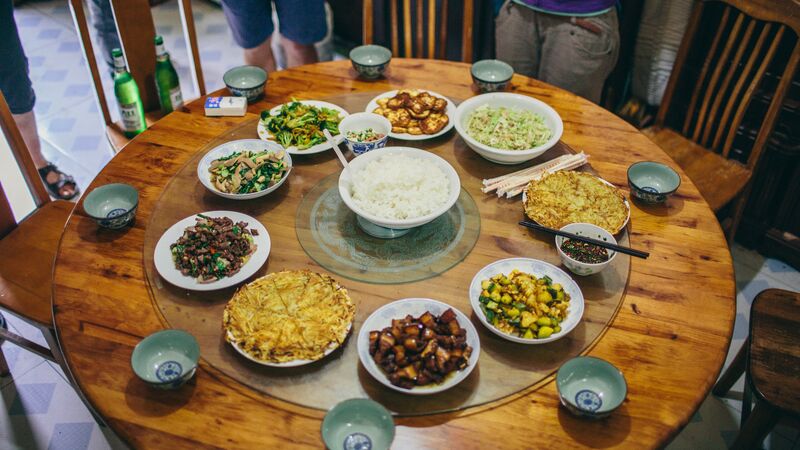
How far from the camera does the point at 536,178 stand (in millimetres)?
2348

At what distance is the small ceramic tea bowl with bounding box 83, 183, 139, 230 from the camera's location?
7.06 ft

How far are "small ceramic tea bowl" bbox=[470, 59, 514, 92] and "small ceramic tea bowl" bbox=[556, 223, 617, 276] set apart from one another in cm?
95

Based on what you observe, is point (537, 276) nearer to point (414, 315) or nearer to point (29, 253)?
point (414, 315)

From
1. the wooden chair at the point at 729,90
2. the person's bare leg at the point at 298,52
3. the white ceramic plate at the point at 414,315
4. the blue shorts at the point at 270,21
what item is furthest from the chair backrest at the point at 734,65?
the person's bare leg at the point at 298,52

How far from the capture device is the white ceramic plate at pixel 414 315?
1664 millimetres

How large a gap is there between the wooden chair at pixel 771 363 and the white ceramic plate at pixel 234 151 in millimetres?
→ 1888

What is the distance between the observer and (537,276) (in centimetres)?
200

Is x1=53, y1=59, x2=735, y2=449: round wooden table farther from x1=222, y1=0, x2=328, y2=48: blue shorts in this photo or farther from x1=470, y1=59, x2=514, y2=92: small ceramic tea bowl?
x1=222, y1=0, x2=328, y2=48: blue shorts

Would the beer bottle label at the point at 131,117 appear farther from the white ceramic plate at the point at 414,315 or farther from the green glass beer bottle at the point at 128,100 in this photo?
the white ceramic plate at the point at 414,315

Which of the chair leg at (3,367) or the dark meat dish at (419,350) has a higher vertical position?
the dark meat dish at (419,350)

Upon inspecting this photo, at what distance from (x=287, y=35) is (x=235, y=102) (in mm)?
1650

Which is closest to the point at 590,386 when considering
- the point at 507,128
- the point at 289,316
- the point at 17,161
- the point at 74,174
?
the point at 289,316

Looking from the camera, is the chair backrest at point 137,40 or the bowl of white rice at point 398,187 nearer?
the bowl of white rice at point 398,187

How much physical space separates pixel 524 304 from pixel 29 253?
208 cm
